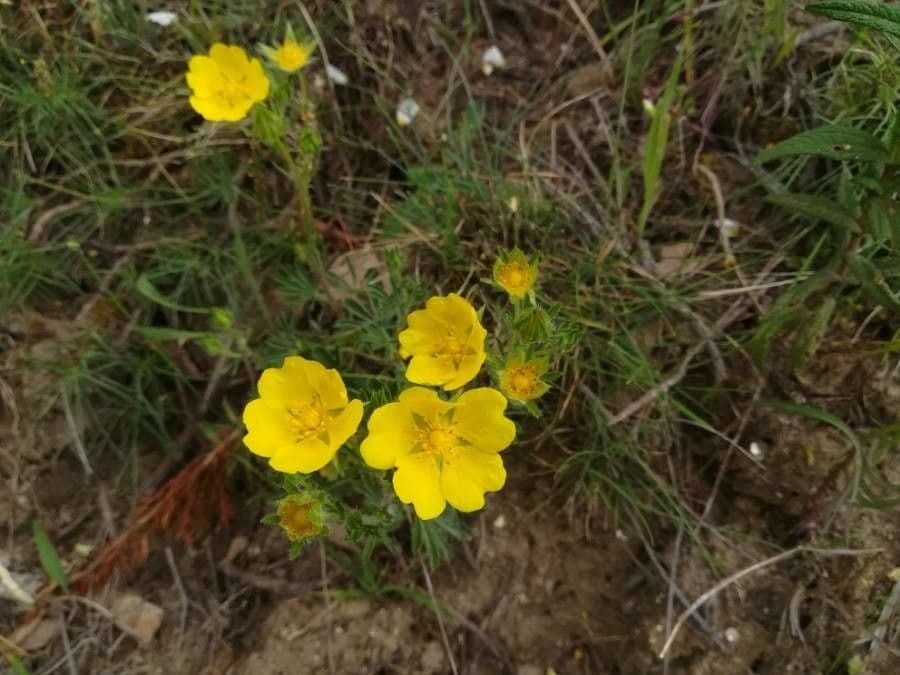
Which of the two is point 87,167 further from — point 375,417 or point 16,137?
point 375,417

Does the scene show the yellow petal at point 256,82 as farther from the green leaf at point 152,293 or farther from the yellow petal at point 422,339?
the yellow petal at point 422,339

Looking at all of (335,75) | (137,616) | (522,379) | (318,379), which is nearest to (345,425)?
(318,379)

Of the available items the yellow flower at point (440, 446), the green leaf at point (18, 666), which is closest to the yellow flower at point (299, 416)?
the yellow flower at point (440, 446)

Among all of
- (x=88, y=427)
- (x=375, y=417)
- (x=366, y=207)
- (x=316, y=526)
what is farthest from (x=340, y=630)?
(x=366, y=207)

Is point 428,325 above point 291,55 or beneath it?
beneath

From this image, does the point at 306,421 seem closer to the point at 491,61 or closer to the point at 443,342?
the point at 443,342

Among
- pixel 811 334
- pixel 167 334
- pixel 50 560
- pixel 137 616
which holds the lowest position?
pixel 137 616

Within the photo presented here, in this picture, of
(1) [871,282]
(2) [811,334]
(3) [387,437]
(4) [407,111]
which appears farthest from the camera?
(4) [407,111]
